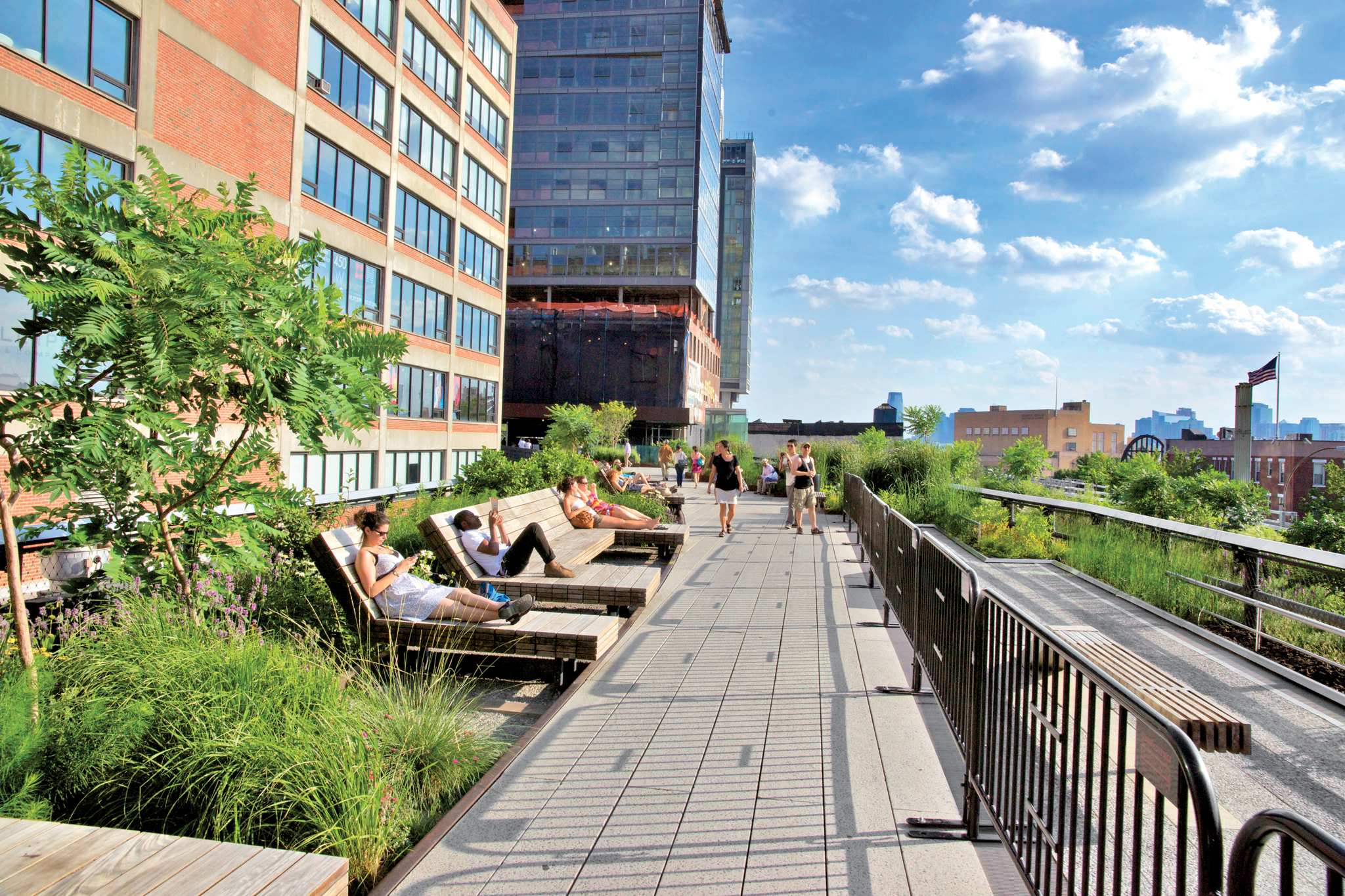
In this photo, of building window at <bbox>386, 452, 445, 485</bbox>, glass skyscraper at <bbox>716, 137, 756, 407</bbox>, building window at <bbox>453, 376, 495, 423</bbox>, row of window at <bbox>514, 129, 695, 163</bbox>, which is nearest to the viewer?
building window at <bbox>386, 452, 445, 485</bbox>

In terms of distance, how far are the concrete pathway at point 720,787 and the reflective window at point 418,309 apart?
24.3 meters

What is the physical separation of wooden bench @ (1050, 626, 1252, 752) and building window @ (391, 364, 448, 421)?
2593 cm

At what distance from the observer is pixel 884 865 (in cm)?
312

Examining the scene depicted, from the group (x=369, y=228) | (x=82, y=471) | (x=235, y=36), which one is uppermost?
(x=235, y=36)

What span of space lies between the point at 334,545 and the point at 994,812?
4.44 meters

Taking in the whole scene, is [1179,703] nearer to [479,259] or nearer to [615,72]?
[479,259]

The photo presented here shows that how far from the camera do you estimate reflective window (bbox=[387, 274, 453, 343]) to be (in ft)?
91.4

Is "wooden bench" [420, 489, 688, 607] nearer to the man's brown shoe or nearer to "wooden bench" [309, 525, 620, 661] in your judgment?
the man's brown shoe

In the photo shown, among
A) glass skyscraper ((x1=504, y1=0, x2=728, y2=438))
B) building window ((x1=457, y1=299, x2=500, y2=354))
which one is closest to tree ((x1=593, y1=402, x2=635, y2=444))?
glass skyscraper ((x1=504, y1=0, x2=728, y2=438))

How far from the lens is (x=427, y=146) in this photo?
2955 centimetres

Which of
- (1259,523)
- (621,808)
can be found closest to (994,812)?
(621,808)

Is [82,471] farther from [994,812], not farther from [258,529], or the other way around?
[994,812]

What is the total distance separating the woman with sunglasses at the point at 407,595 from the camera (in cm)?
548

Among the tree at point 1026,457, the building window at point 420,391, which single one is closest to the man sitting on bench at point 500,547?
the building window at point 420,391
